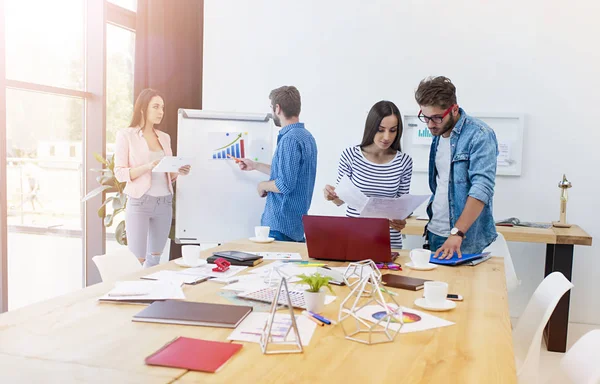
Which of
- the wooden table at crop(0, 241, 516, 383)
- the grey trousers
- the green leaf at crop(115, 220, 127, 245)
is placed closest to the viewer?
the wooden table at crop(0, 241, 516, 383)

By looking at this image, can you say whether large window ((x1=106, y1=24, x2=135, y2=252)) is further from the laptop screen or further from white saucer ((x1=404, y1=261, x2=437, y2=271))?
white saucer ((x1=404, y1=261, x2=437, y2=271))

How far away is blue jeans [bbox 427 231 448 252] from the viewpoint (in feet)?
8.64

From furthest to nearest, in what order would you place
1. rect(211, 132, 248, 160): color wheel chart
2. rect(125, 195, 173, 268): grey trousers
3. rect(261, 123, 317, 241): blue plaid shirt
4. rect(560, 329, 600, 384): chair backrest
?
rect(211, 132, 248, 160): color wheel chart < rect(125, 195, 173, 268): grey trousers < rect(261, 123, 317, 241): blue plaid shirt < rect(560, 329, 600, 384): chair backrest

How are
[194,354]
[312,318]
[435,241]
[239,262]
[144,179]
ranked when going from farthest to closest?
[144,179] → [435,241] → [239,262] → [312,318] → [194,354]

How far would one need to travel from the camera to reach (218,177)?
4.07 metres

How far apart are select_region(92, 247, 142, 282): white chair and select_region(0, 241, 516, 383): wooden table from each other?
48 cm

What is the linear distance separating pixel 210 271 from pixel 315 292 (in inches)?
25.5

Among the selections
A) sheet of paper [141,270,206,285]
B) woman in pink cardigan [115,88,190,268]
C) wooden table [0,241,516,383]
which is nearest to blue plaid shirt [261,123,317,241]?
woman in pink cardigan [115,88,190,268]

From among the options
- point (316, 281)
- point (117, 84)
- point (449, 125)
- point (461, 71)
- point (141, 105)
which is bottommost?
point (316, 281)

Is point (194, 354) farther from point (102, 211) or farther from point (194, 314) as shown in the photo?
point (102, 211)

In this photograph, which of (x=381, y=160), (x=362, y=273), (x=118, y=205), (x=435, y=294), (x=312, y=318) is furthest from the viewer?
(x=118, y=205)

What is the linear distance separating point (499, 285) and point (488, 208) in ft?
2.20

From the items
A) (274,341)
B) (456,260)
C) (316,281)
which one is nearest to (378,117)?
(456,260)

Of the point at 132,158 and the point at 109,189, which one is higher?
the point at 132,158
